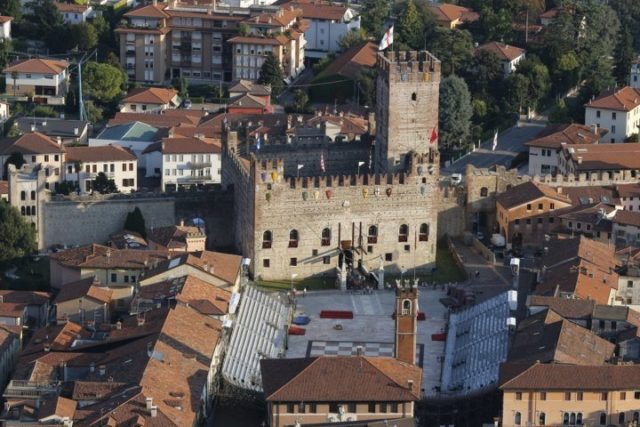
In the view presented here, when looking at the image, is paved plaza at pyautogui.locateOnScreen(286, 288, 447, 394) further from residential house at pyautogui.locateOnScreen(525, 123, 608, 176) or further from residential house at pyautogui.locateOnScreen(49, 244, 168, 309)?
residential house at pyautogui.locateOnScreen(525, 123, 608, 176)

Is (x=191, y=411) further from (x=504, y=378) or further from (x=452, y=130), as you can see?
(x=452, y=130)

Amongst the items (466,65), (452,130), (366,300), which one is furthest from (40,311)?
(466,65)

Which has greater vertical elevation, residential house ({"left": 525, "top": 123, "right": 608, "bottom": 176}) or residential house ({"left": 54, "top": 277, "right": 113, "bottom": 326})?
residential house ({"left": 525, "top": 123, "right": 608, "bottom": 176})

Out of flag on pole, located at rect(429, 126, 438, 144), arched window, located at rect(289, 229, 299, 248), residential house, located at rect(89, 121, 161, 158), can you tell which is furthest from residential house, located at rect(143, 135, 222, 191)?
arched window, located at rect(289, 229, 299, 248)

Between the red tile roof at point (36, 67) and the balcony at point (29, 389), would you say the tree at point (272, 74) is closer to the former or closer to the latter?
the red tile roof at point (36, 67)

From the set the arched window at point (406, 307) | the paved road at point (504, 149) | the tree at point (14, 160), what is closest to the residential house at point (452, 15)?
the paved road at point (504, 149)

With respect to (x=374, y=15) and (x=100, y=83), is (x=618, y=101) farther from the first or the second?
(x=100, y=83)
